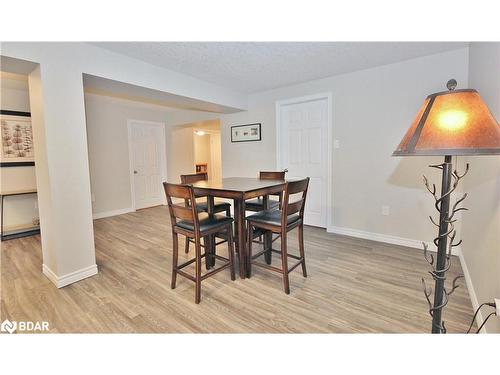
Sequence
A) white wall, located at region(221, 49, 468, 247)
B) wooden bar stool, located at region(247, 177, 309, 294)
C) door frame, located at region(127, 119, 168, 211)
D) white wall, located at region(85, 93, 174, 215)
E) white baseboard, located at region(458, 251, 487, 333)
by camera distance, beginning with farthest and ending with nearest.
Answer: door frame, located at region(127, 119, 168, 211), white wall, located at region(85, 93, 174, 215), white wall, located at region(221, 49, 468, 247), wooden bar stool, located at region(247, 177, 309, 294), white baseboard, located at region(458, 251, 487, 333)

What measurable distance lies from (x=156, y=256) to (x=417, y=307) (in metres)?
2.54

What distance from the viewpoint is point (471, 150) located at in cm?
88

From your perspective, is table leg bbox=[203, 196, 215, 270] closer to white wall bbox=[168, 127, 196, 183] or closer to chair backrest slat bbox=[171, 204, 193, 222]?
chair backrest slat bbox=[171, 204, 193, 222]

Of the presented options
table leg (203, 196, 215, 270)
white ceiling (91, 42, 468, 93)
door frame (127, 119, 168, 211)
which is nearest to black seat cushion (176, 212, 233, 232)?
table leg (203, 196, 215, 270)

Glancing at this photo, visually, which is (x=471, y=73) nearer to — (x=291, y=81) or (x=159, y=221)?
(x=291, y=81)

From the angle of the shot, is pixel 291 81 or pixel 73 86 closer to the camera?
pixel 73 86

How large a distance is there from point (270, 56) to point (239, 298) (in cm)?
247

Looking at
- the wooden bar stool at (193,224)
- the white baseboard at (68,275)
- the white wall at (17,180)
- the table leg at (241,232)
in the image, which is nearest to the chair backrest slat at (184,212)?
the wooden bar stool at (193,224)

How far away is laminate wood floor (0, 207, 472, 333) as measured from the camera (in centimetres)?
163

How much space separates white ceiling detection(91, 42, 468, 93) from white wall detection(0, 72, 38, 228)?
2.51 meters

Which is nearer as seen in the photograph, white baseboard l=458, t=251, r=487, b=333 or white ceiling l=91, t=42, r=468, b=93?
white baseboard l=458, t=251, r=487, b=333

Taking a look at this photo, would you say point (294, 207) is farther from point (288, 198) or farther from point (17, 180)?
point (17, 180)

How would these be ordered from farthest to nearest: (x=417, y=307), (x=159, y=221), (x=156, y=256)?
(x=159, y=221), (x=156, y=256), (x=417, y=307)
